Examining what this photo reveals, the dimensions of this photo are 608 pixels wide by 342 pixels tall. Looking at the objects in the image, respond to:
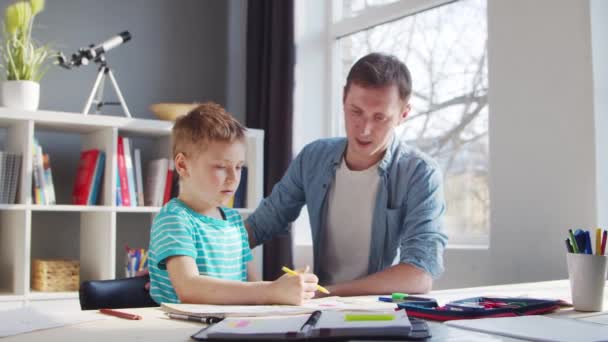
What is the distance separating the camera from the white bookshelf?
2748 mm

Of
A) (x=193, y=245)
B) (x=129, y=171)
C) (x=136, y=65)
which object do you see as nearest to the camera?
(x=193, y=245)

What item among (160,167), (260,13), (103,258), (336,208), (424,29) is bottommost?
(103,258)

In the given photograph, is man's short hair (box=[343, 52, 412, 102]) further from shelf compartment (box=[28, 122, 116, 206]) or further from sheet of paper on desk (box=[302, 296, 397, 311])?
shelf compartment (box=[28, 122, 116, 206])

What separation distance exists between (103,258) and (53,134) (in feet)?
2.29

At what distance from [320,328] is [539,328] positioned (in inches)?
13.2

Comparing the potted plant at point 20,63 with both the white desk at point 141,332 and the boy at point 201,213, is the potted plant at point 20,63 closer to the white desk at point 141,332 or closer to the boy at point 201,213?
the boy at point 201,213

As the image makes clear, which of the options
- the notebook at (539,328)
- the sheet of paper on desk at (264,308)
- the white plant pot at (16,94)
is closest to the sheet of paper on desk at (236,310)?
the sheet of paper on desk at (264,308)

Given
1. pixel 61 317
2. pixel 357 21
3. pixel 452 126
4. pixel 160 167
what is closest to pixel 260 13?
pixel 357 21

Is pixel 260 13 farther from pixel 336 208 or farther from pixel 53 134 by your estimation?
pixel 336 208

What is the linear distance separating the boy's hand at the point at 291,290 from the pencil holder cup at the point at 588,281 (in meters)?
0.49

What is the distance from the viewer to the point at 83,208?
2.87 metres

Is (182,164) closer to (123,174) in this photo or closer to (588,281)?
(588,281)

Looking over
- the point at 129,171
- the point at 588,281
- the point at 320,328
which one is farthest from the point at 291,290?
the point at 129,171

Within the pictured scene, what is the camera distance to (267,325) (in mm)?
962
